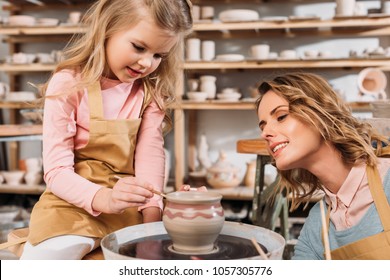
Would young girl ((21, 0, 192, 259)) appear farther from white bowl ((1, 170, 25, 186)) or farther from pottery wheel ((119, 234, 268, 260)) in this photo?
white bowl ((1, 170, 25, 186))

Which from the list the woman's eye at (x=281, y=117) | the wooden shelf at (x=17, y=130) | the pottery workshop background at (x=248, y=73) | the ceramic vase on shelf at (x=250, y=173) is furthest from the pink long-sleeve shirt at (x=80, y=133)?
the pottery workshop background at (x=248, y=73)

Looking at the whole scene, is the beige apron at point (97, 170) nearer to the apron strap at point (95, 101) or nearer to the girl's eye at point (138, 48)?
the apron strap at point (95, 101)

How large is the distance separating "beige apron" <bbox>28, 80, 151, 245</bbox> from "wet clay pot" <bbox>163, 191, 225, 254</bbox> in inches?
13.4

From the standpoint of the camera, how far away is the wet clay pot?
31.4 inches

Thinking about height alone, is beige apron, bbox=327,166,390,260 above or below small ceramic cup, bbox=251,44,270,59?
below

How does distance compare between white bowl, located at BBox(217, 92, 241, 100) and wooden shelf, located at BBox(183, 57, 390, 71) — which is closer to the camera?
wooden shelf, located at BBox(183, 57, 390, 71)

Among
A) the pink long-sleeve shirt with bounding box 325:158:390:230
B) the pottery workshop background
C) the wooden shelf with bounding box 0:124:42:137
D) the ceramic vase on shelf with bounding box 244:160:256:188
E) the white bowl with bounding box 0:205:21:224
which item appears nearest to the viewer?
the pink long-sleeve shirt with bounding box 325:158:390:230

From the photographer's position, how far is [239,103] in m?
3.24

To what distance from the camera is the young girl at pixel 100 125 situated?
1064 millimetres

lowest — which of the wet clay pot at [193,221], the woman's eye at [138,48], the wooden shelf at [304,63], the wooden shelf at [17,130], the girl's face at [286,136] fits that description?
the wet clay pot at [193,221]

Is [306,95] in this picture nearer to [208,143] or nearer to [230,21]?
[230,21]

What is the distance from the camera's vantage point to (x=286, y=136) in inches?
46.0

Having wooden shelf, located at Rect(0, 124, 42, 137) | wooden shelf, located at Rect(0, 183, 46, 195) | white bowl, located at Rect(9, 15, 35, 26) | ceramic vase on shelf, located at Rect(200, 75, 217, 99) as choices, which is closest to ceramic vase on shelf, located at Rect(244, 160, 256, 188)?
ceramic vase on shelf, located at Rect(200, 75, 217, 99)
